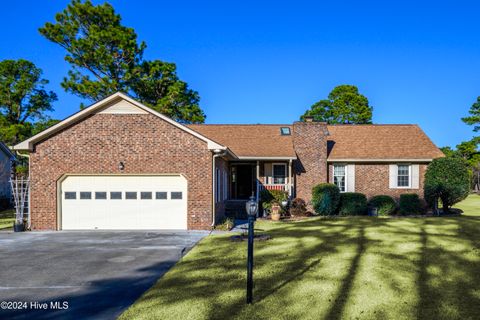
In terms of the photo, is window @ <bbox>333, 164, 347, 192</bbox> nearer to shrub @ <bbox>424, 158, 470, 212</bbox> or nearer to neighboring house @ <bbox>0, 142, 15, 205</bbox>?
shrub @ <bbox>424, 158, 470, 212</bbox>

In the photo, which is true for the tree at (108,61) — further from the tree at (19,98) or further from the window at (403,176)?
the window at (403,176)

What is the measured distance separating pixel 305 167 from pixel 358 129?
20.1 feet

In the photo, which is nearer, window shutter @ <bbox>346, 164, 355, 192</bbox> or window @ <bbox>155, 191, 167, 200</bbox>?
window @ <bbox>155, 191, 167, 200</bbox>

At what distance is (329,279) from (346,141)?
17.7 meters

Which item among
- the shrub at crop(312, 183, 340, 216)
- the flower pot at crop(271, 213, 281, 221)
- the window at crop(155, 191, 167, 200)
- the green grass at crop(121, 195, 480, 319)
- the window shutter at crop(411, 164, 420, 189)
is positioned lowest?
the flower pot at crop(271, 213, 281, 221)

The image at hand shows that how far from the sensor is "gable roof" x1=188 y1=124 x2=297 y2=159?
21.6 metres

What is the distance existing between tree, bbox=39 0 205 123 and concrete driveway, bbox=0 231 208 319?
22.1 meters

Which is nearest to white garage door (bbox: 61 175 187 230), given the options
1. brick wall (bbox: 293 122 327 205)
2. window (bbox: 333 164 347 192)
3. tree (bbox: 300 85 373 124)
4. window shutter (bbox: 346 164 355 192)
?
brick wall (bbox: 293 122 327 205)

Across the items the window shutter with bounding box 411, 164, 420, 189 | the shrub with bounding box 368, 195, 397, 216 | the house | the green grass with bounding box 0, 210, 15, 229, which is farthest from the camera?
the window shutter with bounding box 411, 164, 420, 189

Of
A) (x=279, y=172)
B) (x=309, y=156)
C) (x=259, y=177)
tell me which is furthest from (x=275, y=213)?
(x=309, y=156)

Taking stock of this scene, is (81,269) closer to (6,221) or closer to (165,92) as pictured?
(6,221)

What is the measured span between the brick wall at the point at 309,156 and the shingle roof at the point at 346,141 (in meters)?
0.67

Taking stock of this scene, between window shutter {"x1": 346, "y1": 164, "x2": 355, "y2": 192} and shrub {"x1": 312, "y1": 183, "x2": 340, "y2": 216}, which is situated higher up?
window shutter {"x1": 346, "y1": 164, "x2": 355, "y2": 192}

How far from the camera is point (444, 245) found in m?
11.7
